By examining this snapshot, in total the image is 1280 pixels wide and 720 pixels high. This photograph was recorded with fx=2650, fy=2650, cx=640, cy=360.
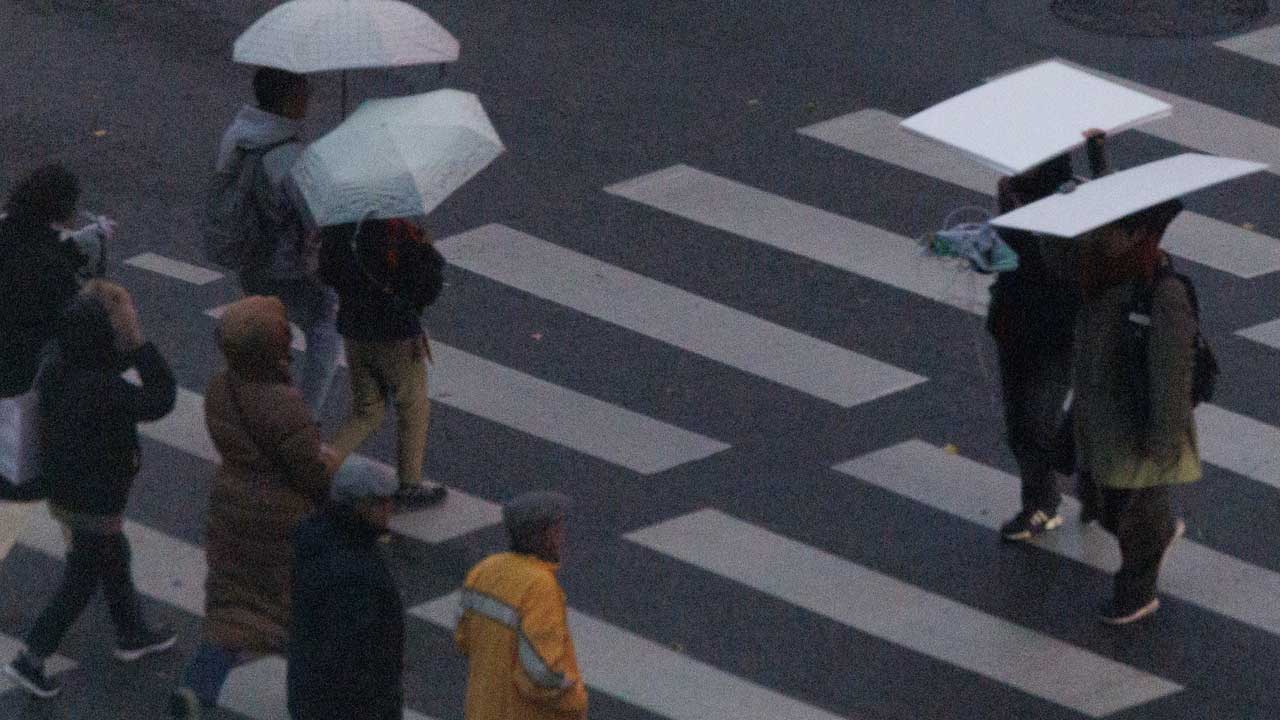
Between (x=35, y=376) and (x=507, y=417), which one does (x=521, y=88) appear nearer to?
(x=507, y=417)

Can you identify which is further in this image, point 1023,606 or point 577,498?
point 577,498

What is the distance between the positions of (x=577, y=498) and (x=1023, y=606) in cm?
190

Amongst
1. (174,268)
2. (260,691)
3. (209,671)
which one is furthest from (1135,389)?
(174,268)

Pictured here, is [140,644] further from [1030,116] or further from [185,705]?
[1030,116]

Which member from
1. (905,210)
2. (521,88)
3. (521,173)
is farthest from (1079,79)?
(521,88)

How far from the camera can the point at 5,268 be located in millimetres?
9586

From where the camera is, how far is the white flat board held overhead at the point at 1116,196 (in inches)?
340

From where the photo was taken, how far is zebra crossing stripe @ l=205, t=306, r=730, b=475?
1099 centimetres

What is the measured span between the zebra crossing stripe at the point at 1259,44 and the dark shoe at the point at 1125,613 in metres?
6.19

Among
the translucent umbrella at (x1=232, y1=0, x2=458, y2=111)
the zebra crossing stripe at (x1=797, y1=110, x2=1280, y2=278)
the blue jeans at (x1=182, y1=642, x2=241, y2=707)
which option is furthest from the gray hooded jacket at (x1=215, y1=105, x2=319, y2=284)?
the zebra crossing stripe at (x1=797, y1=110, x2=1280, y2=278)

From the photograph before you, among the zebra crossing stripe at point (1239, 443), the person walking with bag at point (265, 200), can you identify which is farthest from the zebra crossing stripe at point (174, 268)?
the zebra crossing stripe at point (1239, 443)

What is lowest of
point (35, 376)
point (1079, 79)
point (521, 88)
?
point (521, 88)

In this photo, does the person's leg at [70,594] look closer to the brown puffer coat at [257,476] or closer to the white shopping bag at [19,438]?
the white shopping bag at [19,438]

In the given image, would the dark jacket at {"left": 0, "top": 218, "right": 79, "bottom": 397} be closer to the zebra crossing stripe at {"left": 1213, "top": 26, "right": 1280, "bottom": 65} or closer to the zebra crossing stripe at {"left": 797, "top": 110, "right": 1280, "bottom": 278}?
the zebra crossing stripe at {"left": 797, "top": 110, "right": 1280, "bottom": 278}
